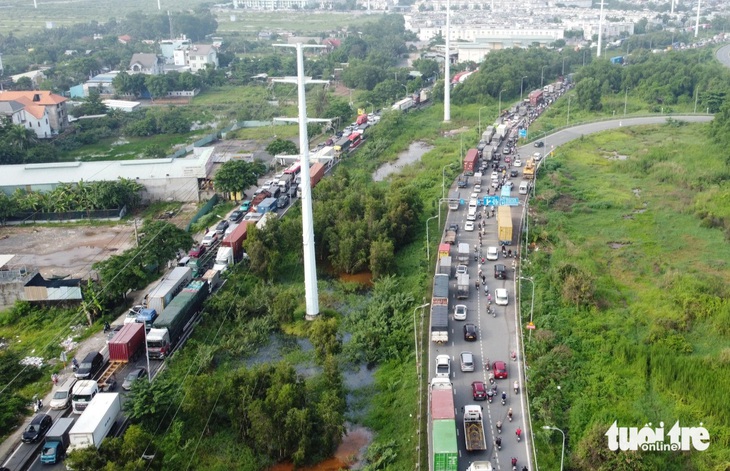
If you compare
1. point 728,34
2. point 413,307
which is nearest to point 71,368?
point 413,307

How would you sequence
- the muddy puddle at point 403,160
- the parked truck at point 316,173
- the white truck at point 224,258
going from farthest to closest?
the muddy puddle at point 403,160
the parked truck at point 316,173
the white truck at point 224,258

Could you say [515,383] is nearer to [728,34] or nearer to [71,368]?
[71,368]

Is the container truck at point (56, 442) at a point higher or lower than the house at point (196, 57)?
lower

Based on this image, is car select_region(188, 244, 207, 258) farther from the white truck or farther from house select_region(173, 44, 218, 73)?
house select_region(173, 44, 218, 73)

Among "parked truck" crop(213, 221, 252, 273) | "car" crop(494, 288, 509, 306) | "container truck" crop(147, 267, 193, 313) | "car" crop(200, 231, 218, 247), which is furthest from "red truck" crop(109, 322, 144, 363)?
"car" crop(494, 288, 509, 306)

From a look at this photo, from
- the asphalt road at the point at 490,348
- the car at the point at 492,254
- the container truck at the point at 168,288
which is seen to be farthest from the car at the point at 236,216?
the car at the point at 492,254

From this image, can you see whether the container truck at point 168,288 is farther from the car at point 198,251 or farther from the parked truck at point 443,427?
the parked truck at point 443,427
